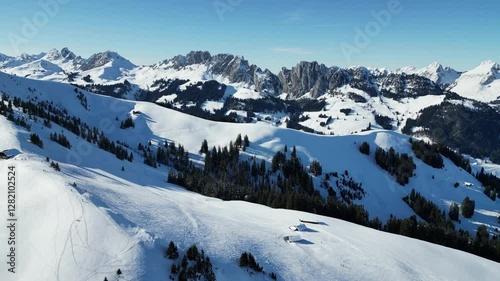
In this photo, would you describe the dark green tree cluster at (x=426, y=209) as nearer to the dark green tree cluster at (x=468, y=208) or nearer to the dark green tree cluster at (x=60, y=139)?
the dark green tree cluster at (x=468, y=208)

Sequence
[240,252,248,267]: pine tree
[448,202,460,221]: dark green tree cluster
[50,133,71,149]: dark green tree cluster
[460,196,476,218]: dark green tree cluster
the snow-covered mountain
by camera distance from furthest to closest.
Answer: [460,196,476,218]: dark green tree cluster → [448,202,460,221]: dark green tree cluster → [50,133,71,149]: dark green tree cluster → [240,252,248,267]: pine tree → the snow-covered mountain

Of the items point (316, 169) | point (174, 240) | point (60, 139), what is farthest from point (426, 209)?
point (60, 139)

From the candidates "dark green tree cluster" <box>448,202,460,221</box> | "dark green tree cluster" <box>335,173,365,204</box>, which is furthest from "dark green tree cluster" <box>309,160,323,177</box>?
"dark green tree cluster" <box>448,202,460,221</box>

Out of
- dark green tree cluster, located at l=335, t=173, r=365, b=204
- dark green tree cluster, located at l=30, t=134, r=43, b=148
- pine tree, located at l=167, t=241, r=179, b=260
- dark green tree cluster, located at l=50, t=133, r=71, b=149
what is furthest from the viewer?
dark green tree cluster, located at l=335, t=173, r=365, b=204

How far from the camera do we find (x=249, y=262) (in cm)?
5044

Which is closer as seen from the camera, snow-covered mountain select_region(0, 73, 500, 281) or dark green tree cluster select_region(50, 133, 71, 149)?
snow-covered mountain select_region(0, 73, 500, 281)

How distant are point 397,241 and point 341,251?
18.3 m

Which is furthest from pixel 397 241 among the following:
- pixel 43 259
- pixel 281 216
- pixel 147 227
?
pixel 43 259

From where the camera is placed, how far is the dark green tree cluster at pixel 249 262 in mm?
50000

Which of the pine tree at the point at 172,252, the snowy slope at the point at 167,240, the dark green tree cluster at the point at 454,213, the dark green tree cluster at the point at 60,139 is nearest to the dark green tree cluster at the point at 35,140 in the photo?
the dark green tree cluster at the point at 60,139

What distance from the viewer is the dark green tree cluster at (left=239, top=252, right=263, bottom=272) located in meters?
50.0

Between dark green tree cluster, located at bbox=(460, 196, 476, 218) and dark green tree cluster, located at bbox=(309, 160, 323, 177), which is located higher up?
dark green tree cluster, located at bbox=(309, 160, 323, 177)

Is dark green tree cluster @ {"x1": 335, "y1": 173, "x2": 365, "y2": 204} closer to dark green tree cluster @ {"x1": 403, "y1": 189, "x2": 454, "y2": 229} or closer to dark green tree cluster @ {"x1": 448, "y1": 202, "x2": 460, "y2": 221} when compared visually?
dark green tree cluster @ {"x1": 403, "y1": 189, "x2": 454, "y2": 229}

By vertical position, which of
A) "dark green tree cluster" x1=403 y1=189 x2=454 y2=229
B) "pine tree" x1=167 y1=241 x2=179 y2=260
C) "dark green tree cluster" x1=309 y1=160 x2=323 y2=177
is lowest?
"dark green tree cluster" x1=403 y1=189 x2=454 y2=229
